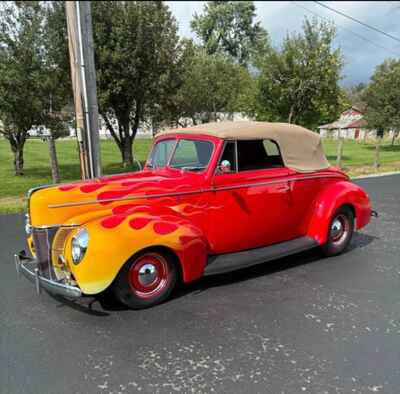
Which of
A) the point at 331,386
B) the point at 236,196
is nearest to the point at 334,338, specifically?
the point at 331,386

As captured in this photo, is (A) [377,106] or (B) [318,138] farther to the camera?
(A) [377,106]

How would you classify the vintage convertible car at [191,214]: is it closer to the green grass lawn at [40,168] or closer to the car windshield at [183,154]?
the car windshield at [183,154]

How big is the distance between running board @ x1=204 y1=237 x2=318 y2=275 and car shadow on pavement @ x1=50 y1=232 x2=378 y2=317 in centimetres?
30

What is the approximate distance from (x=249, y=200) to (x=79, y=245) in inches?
79.1

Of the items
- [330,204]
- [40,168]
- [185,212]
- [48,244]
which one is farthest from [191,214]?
[40,168]

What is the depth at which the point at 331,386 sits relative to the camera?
8.18ft

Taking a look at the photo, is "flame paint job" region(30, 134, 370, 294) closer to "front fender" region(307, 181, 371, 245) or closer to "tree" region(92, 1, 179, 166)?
"front fender" region(307, 181, 371, 245)

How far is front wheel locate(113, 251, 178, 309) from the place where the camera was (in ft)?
11.1

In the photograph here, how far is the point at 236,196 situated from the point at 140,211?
117 cm

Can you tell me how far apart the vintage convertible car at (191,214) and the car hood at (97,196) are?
1cm

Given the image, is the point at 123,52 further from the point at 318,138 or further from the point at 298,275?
the point at 298,275

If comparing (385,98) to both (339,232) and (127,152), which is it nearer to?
(127,152)

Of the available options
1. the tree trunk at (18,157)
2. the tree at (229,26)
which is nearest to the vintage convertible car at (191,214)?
the tree at (229,26)

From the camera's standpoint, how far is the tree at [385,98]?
2398 centimetres
